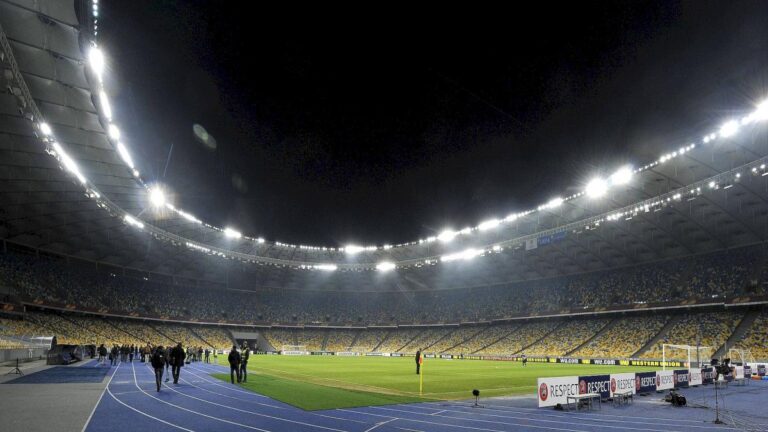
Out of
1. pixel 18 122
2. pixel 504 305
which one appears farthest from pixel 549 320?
pixel 18 122

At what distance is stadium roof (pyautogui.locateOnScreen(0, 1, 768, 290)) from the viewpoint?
80.2 feet

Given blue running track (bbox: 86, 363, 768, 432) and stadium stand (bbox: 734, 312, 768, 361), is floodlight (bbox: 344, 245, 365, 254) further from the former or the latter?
blue running track (bbox: 86, 363, 768, 432)

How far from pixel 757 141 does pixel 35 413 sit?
4100 centimetres

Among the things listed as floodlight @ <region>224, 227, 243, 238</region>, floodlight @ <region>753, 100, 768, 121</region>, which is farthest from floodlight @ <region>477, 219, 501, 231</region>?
floodlight @ <region>224, 227, 243, 238</region>

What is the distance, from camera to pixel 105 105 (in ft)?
90.7

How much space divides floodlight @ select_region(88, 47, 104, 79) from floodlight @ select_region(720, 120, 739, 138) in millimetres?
35165

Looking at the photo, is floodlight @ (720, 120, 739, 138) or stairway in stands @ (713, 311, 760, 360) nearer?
floodlight @ (720, 120, 739, 138)

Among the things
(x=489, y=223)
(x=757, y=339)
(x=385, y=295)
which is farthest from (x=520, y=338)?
(x=385, y=295)

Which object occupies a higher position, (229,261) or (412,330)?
(229,261)

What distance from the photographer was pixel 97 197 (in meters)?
42.4

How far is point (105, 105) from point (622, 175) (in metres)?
35.8

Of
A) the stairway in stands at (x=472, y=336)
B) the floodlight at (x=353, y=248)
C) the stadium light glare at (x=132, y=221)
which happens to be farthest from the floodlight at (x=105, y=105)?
the stairway in stands at (x=472, y=336)

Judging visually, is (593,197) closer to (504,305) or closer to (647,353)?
(647,353)

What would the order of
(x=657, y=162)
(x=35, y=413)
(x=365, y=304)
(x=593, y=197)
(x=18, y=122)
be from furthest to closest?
1. (x=365, y=304)
2. (x=593, y=197)
3. (x=657, y=162)
4. (x=18, y=122)
5. (x=35, y=413)
